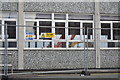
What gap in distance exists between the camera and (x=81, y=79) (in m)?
9.32

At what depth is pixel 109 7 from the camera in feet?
45.5

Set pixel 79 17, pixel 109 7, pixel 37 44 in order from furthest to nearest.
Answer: pixel 109 7
pixel 79 17
pixel 37 44

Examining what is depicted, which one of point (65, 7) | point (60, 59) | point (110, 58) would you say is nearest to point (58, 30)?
point (65, 7)

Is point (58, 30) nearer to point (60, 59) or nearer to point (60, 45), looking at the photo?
point (60, 45)

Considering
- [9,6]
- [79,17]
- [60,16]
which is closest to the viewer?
[9,6]

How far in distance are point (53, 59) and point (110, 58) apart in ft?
9.78

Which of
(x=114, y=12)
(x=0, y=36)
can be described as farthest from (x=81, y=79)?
(x=114, y=12)

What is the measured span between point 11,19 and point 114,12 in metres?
5.55

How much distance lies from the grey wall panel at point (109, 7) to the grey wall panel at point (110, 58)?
7.18ft

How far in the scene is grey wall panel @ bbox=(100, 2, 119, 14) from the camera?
13.8 meters

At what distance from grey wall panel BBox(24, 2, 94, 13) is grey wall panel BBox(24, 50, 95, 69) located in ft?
7.20

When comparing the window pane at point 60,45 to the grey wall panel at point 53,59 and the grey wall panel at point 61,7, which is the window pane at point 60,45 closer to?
the grey wall panel at point 53,59

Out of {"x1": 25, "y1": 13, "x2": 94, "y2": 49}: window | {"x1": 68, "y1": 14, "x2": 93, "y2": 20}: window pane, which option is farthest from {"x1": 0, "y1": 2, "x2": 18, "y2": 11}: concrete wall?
{"x1": 68, "y1": 14, "x2": 93, "y2": 20}: window pane

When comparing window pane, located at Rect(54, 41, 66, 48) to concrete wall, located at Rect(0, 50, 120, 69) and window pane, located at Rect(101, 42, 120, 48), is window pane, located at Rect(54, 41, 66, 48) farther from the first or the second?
window pane, located at Rect(101, 42, 120, 48)
